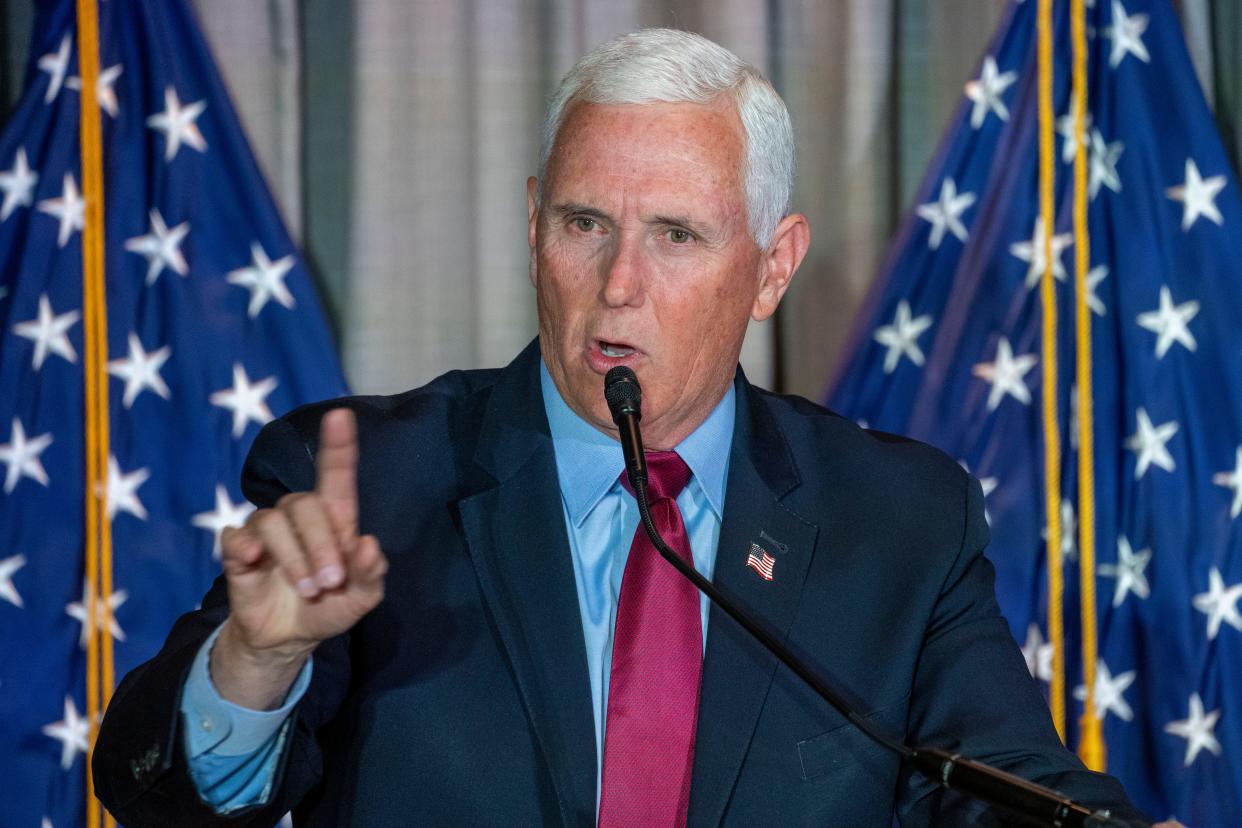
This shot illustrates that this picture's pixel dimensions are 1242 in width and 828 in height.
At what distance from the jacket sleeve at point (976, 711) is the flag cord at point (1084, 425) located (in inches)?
46.3

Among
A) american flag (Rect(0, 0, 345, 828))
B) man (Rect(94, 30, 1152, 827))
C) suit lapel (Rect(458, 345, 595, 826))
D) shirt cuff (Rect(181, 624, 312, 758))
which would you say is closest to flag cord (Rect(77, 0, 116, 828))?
american flag (Rect(0, 0, 345, 828))

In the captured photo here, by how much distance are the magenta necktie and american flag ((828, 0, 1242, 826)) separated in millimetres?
1423

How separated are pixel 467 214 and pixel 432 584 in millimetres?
1471

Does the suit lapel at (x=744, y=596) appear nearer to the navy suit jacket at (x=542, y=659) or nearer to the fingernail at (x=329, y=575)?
the navy suit jacket at (x=542, y=659)

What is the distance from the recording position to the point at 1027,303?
3072 mm

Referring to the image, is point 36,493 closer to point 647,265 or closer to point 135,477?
point 135,477

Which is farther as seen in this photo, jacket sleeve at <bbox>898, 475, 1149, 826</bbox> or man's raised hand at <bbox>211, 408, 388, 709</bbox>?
jacket sleeve at <bbox>898, 475, 1149, 826</bbox>

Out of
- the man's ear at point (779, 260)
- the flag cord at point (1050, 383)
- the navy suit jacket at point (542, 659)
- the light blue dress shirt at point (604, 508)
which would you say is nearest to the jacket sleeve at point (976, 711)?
the navy suit jacket at point (542, 659)

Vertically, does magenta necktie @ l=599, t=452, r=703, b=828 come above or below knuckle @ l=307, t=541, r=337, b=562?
below

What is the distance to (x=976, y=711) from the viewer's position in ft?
5.81

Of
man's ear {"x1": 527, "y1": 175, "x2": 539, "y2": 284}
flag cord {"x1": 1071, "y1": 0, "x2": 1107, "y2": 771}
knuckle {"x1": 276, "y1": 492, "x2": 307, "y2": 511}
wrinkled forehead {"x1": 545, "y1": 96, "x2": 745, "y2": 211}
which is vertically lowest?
flag cord {"x1": 1071, "y1": 0, "x2": 1107, "y2": 771}

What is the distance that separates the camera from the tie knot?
1.86 m

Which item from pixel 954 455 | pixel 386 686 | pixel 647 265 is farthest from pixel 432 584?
pixel 954 455

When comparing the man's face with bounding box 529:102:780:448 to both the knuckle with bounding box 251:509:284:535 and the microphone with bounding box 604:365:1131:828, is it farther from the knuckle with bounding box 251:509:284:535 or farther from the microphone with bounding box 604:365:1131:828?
the knuckle with bounding box 251:509:284:535
